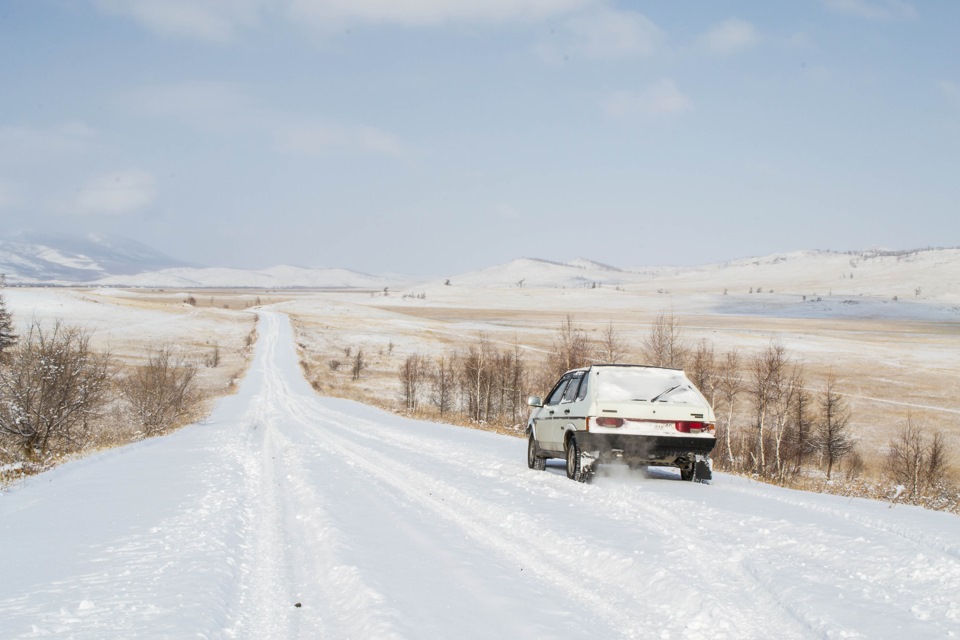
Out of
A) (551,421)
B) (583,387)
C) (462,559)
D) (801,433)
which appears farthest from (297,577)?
(801,433)

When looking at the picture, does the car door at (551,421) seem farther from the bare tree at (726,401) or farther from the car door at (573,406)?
the bare tree at (726,401)

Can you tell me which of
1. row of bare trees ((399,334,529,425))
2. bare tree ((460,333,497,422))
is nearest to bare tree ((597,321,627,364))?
row of bare trees ((399,334,529,425))

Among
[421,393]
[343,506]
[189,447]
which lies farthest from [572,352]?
[343,506]

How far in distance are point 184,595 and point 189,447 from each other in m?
14.0

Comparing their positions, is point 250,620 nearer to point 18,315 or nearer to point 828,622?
point 828,622

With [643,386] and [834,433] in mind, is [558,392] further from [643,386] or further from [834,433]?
[834,433]

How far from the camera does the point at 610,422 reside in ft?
41.9

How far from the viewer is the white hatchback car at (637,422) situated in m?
12.7

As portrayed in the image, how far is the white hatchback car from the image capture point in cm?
1270

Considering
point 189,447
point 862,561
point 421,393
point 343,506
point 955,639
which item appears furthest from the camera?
point 421,393

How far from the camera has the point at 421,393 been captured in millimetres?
→ 68812

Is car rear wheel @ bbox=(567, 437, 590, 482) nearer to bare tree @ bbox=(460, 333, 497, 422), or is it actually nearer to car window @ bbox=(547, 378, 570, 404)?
car window @ bbox=(547, 378, 570, 404)

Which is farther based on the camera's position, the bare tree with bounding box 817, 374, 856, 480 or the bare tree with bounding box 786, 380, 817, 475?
the bare tree with bounding box 786, 380, 817, 475

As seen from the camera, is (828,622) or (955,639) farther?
(828,622)
